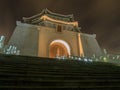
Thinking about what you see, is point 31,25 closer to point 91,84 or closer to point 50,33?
point 50,33

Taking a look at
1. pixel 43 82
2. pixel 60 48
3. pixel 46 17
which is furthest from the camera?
pixel 46 17

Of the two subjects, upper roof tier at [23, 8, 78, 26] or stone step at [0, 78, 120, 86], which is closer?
stone step at [0, 78, 120, 86]

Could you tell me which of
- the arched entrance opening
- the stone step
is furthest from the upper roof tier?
the stone step

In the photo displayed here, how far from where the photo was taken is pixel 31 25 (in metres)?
18.4

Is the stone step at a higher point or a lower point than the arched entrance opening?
lower

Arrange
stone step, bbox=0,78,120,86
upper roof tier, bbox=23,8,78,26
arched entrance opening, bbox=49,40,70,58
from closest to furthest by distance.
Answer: stone step, bbox=0,78,120,86 → arched entrance opening, bbox=49,40,70,58 → upper roof tier, bbox=23,8,78,26

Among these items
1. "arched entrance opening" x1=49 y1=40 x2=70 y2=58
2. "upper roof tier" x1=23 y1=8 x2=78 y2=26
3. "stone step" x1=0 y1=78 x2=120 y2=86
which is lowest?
"stone step" x1=0 y1=78 x2=120 y2=86

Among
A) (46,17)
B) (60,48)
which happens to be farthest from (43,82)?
(46,17)

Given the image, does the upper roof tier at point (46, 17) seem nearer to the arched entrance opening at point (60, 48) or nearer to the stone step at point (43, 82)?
the arched entrance opening at point (60, 48)

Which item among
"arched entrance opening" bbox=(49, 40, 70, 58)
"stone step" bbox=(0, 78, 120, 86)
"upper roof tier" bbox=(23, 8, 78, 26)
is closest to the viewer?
"stone step" bbox=(0, 78, 120, 86)

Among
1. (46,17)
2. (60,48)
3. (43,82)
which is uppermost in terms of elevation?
(46,17)

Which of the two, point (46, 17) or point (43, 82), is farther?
point (46, 17)

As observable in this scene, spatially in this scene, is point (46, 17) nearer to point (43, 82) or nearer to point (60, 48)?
point (60, 48)

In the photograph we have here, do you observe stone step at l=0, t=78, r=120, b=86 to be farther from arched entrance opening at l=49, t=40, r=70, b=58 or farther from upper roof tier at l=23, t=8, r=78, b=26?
upper roof tier at l=23, t=8, r=78, b=26
